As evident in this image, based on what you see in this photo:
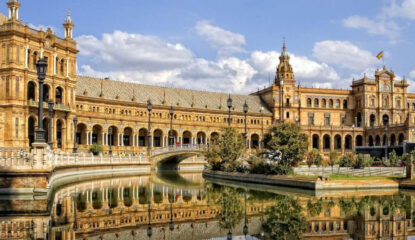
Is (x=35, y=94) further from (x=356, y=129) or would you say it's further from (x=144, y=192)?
(x=356, y=129)

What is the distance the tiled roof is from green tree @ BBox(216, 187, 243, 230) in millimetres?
56743

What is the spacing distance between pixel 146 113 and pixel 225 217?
71.7m

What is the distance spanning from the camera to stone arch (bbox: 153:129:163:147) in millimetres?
94694

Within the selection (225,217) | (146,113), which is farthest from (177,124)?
(225,217)

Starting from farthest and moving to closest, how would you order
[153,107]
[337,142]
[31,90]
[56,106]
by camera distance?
[337,142], [153,107], [31,90], [56,106]

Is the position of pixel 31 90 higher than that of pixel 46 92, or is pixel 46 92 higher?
pixel 31 90

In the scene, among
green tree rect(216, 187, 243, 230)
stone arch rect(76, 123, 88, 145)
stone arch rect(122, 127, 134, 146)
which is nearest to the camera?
green tree rect(216, 187, 243, 230)

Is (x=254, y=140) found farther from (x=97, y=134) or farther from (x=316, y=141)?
(x=97, y=134)

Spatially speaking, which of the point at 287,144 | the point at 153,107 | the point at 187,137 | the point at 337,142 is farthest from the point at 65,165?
the point at 337,142

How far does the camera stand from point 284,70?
358ft

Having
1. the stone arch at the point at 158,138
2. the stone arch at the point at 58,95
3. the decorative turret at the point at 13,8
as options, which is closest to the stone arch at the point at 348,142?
the stone arch at the point at 158,138

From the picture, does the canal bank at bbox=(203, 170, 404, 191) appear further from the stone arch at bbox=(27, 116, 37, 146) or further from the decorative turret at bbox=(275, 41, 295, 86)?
the decorative turret at bbox=(275, 41, 295, 86)

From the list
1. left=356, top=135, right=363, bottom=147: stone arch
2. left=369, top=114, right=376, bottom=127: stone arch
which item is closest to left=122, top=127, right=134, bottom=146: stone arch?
left=356, top=135, right=363, bottom=147: stone arch

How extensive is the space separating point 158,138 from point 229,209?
71.4 metres
